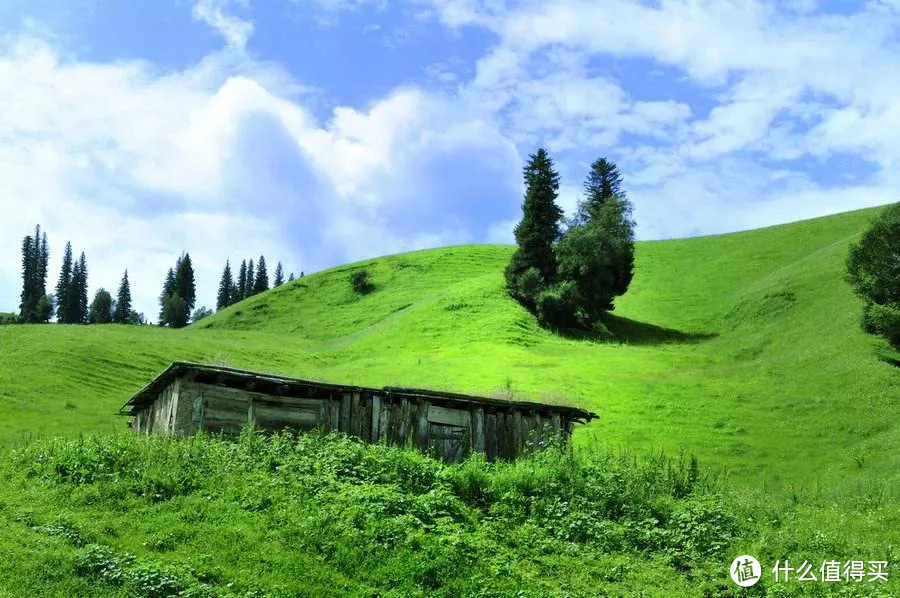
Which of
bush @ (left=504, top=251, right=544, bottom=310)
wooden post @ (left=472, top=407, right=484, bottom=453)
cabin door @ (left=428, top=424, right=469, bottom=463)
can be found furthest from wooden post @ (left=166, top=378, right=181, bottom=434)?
bush @ (left=504, top=251, right=544, bottom=310)

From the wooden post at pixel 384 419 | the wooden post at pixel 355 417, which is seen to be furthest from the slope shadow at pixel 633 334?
the wooden post at pixel 355 417

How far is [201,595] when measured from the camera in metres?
13.0

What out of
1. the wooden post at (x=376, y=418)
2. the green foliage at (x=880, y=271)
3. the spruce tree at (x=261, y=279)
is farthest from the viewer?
the spruce tree at (x=261, y=279)

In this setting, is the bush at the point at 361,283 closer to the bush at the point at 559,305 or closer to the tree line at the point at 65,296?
the bush at the point at 559,305

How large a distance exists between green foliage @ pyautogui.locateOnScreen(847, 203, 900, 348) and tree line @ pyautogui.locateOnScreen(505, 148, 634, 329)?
69.3 ft

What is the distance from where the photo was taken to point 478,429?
26.5 meters

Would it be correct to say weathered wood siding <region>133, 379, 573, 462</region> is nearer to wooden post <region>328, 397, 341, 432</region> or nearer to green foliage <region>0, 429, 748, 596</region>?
wooden post <region>328, 397, 341, 432</region>

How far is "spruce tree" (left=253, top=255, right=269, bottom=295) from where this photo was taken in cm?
16675

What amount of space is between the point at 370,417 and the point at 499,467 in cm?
453

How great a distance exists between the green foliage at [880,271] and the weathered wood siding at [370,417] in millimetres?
33399

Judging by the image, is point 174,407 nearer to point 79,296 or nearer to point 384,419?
point 384,419

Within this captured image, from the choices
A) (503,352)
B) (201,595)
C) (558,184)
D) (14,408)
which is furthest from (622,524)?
(558,184)

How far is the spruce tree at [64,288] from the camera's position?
144500mm

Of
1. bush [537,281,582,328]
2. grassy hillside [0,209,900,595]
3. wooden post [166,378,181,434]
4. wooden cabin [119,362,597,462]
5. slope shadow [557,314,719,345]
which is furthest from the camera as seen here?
bush [537,281,582,328]
